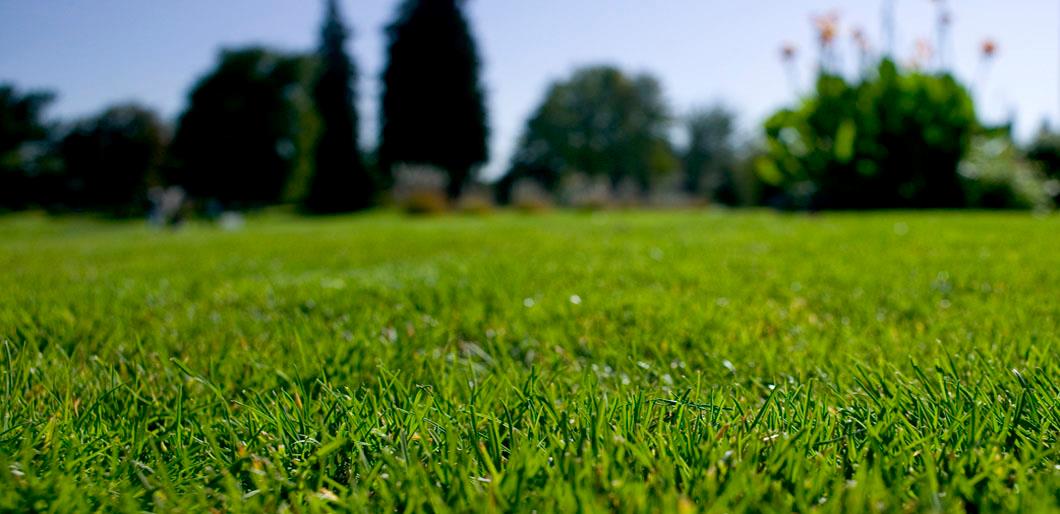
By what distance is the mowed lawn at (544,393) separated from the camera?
2.86 feet

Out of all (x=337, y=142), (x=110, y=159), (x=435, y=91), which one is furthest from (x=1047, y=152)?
(x=110, y=159)

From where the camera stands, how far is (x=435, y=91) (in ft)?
119

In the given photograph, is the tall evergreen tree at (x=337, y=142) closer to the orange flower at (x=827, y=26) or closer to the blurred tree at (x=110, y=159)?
the blurred tree at (x=110, y=159)

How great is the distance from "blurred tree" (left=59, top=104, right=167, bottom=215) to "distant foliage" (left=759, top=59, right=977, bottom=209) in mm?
39877

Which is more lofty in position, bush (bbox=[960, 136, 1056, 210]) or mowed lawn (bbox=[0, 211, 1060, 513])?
bush (bbox=[960, 136, 1056, 210])

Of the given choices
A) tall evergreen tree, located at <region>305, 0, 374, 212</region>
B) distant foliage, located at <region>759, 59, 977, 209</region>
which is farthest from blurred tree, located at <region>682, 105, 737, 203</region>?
distant foliage, located at <region>759, 59, 977, 209</region>

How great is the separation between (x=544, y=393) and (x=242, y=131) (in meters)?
39.5

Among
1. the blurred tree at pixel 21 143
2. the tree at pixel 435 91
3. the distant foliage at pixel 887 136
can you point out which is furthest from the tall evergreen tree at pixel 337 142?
the distant foliage at pixel 887 136

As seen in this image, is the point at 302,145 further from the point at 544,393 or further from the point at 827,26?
the point at 544,393

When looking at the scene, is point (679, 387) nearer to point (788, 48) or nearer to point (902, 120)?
point (902, 120)

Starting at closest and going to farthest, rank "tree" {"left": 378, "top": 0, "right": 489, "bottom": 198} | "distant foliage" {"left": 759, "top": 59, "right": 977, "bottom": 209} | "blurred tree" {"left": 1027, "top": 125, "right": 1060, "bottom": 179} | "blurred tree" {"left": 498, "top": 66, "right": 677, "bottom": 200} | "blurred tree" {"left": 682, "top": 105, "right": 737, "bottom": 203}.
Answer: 1. "distant foliage" {"left": 759, "top": 59, "right": 977, "bottom": 209}
2. "blurred tree" {"left": 1027, "top": 125, "right": 1060, "bottom": 179}
3. "tree" {"left": 378, "top": 0, "right": 489, "bottom": 198}
4. "blurred tree" {"left": 498, "top": 66, "right": 677, "bottom": 200}
5. "blurred tree" {"left": 682, "top": 105, "right": 737, "bottom": 203}

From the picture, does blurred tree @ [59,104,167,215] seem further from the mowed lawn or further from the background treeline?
the mowed lawn

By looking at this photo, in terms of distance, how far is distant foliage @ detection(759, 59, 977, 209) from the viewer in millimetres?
11859

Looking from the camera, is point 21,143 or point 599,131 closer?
point 21,143
